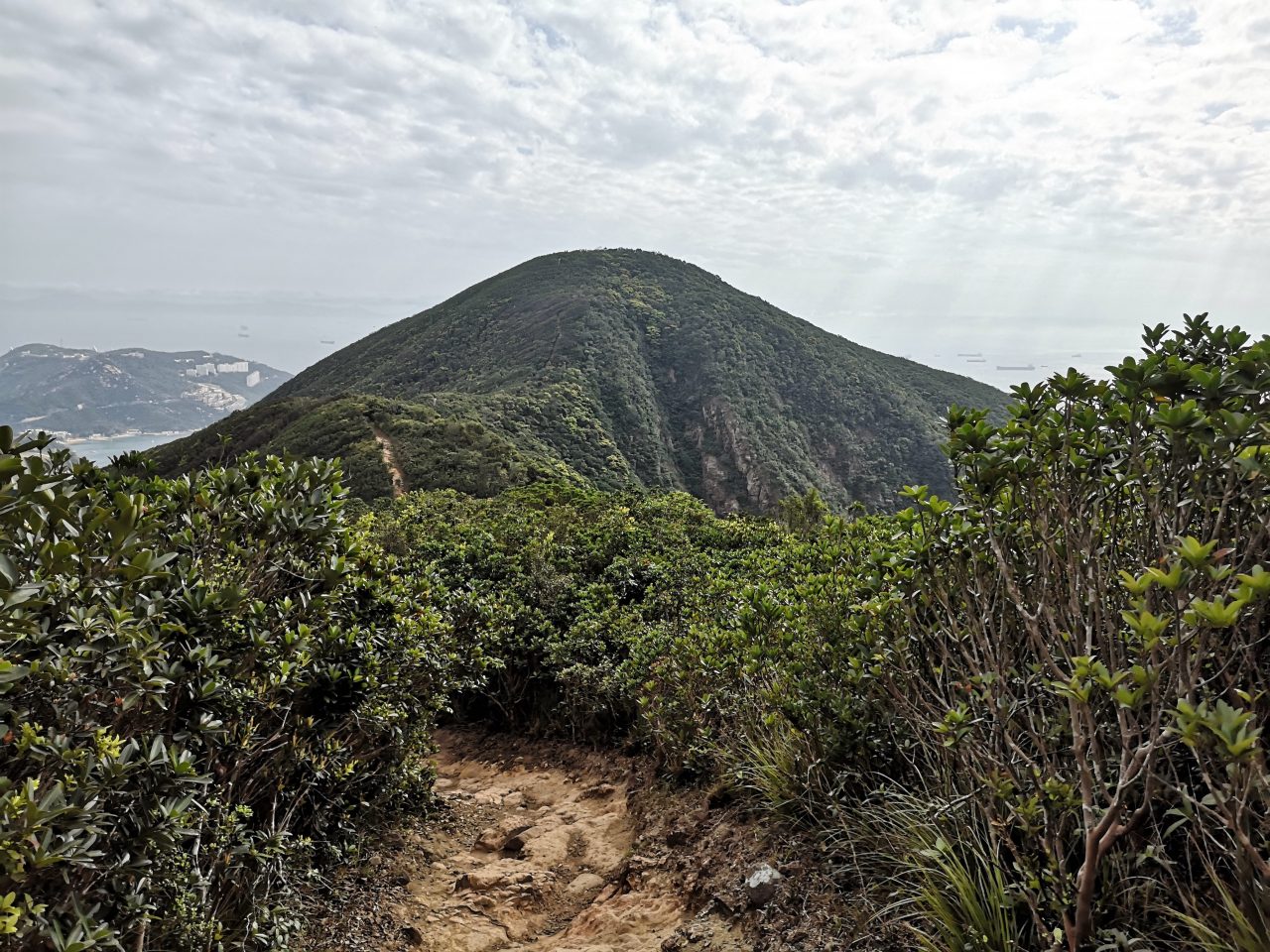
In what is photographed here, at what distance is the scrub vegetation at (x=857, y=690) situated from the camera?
189 cm

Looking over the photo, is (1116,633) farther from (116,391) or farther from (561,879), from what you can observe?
(116,391)

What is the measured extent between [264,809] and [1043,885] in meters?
3.16

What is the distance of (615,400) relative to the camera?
48344 mm

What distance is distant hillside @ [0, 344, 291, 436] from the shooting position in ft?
384

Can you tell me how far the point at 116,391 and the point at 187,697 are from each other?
17009 cm

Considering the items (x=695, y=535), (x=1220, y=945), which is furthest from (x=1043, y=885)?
(x=695, y=535)

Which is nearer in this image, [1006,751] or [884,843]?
[1006,751]

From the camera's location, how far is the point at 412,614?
459 cm

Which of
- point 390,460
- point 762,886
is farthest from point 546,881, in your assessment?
point 390,460

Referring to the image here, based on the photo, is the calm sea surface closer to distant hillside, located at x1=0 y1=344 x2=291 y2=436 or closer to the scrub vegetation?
the scrub vegetation

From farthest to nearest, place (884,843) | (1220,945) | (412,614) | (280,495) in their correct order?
(412,614)
(280,495)
(884,843)
(1220,945)

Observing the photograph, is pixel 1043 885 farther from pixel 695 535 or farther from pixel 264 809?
pixel 695 535

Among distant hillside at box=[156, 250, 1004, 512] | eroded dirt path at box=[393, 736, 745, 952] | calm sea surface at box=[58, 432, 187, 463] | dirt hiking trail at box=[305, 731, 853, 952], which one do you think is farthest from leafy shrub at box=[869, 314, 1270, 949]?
distant hillside at box=[156, 250, 1004, 512]

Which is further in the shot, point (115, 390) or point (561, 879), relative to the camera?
point (115, 390)
